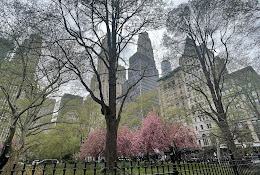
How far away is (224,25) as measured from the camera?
9844 mm

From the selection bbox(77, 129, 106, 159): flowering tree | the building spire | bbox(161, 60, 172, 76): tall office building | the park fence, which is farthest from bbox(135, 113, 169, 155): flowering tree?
the building spire

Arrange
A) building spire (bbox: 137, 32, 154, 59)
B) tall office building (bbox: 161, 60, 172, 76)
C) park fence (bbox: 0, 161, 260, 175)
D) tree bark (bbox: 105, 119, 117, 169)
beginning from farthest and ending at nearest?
building spire (bbox: 137, 32, 154, 59)
tall office building (bbox: 161, 60, 172, 76)
tree bark (bbox: 105, 119, 117, 169)
park fence (bbox: 0, 161, 260, 175)

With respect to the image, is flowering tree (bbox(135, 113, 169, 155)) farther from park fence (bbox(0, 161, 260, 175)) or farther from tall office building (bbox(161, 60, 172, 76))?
park fence (bbox(0, 161, 260, 175))

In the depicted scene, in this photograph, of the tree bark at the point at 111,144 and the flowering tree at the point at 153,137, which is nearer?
the tree bark at the point at 111,144

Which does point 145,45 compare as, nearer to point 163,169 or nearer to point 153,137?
point 163,169

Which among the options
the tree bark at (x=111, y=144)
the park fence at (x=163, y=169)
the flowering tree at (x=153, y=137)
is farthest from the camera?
the flowering tree at (x=153, y=137)

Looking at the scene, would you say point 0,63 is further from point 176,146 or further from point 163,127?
point 176,146

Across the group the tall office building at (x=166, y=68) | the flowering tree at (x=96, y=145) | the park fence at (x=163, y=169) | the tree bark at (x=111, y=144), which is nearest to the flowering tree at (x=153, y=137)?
the flowering tree at (x=96, y=145)

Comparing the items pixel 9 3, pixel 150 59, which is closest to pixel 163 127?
pixel 150 59

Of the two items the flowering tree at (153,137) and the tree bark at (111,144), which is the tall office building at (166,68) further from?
the flowering tree at (153,137)

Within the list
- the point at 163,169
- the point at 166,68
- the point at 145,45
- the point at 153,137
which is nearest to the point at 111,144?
the point at 163,169

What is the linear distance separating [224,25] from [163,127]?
12293mm

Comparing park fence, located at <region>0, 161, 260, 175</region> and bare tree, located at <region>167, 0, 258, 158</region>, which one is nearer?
park fence, located at <region>0, 161, 260, 175</region>

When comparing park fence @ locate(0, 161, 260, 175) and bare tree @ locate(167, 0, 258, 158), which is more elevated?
bare tree @ locate(167, 0, 258, 158)
